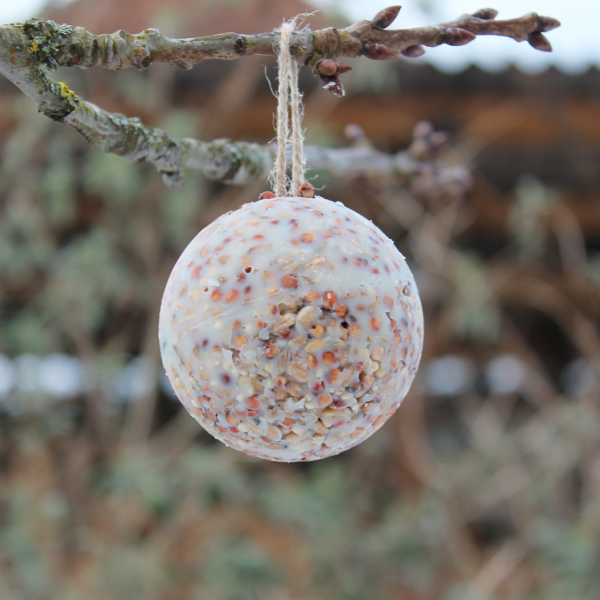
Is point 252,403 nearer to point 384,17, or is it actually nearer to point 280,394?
point 280,394

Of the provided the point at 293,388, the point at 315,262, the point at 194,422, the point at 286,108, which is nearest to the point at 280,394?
the point at 293,388

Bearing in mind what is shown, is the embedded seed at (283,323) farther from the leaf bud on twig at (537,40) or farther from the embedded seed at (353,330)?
the leaf bud on twig at (537,40)

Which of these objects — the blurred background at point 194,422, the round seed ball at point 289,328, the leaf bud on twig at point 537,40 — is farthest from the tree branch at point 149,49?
the blurred background at point 194,422

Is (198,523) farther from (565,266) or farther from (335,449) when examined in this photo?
(335,449)

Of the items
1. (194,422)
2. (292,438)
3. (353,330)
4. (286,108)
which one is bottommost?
(194,422)

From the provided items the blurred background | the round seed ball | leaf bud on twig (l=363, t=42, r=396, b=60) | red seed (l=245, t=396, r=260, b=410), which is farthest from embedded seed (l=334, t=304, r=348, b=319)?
the blurred background
